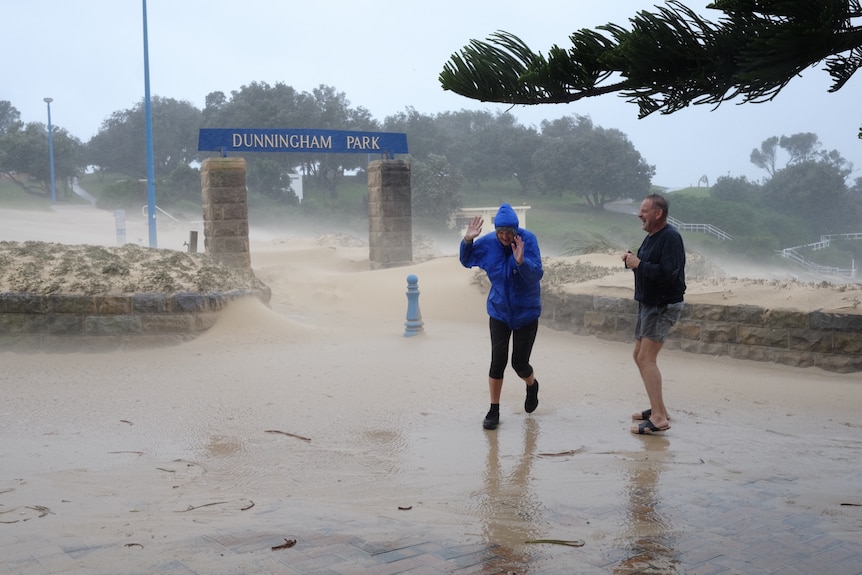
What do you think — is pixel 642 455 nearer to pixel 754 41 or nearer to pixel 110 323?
pixel 754 41

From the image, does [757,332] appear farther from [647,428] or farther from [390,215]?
[390,215]

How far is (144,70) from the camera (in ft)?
84.9

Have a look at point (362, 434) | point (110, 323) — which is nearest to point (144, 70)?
point (110, 323)

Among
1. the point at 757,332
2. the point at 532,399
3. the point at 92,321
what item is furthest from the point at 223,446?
the point at 757,332

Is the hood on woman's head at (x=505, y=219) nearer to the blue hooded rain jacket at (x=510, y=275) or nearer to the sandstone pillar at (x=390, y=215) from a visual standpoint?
the blue hooded rain jacket at (x=510, y=275)

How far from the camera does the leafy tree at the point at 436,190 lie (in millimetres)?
43125

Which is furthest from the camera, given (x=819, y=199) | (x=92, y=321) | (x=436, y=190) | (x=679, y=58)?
(x=819, y=199)

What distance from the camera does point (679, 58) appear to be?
13.2 feet

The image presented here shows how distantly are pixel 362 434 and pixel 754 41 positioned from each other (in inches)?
164

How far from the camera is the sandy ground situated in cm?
455

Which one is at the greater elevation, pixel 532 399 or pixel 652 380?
pixel 652 380

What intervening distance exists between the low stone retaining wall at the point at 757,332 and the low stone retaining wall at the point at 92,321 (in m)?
5.40

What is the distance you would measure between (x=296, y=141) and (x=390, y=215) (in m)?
2.70

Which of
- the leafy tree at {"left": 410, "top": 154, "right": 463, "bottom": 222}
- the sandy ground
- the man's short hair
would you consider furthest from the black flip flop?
the leafy tree at {"left": 410, "top": 154, "right": 463, "bottom": 222}
